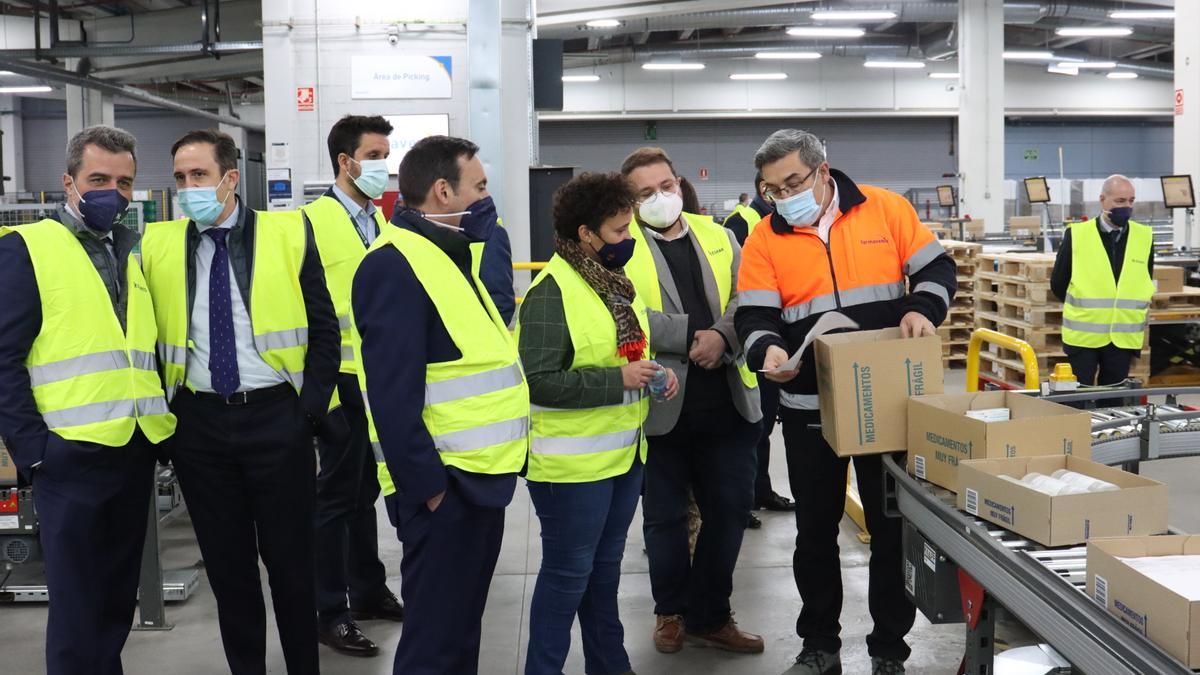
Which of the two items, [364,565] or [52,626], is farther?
[364,565]

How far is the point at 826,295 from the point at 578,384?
2.69ft

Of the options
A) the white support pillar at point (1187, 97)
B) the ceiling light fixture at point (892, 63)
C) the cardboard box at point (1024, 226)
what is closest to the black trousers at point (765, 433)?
the white support pillar at point (1187, 97)

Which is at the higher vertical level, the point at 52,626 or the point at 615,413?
the point at 615,413

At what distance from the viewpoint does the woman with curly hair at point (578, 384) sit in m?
2.92

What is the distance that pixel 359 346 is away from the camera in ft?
8.23

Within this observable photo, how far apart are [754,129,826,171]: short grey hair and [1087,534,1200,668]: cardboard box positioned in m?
1.52

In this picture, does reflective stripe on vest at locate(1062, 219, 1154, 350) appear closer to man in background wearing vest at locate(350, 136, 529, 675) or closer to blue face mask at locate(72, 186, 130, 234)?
man in background wearing vest at locate(350, 136, 529, 675)

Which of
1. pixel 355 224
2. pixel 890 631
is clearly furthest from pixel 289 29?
pixel 890 631

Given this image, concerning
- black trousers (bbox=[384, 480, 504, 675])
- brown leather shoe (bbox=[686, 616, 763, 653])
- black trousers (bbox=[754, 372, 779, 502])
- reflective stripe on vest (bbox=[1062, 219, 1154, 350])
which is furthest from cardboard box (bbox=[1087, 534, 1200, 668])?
reflective stripe on vest (bbox=[1062, 219, 1154, 350])

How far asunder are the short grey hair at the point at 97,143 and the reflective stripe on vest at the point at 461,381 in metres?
1.05

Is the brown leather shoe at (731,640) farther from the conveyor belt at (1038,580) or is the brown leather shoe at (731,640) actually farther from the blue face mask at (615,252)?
the blue face mask at (615,252)

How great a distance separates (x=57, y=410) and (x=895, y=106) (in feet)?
77.2

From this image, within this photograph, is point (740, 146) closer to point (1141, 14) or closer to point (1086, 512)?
point (1141, 14)

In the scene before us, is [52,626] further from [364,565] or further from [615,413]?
[615,413]
